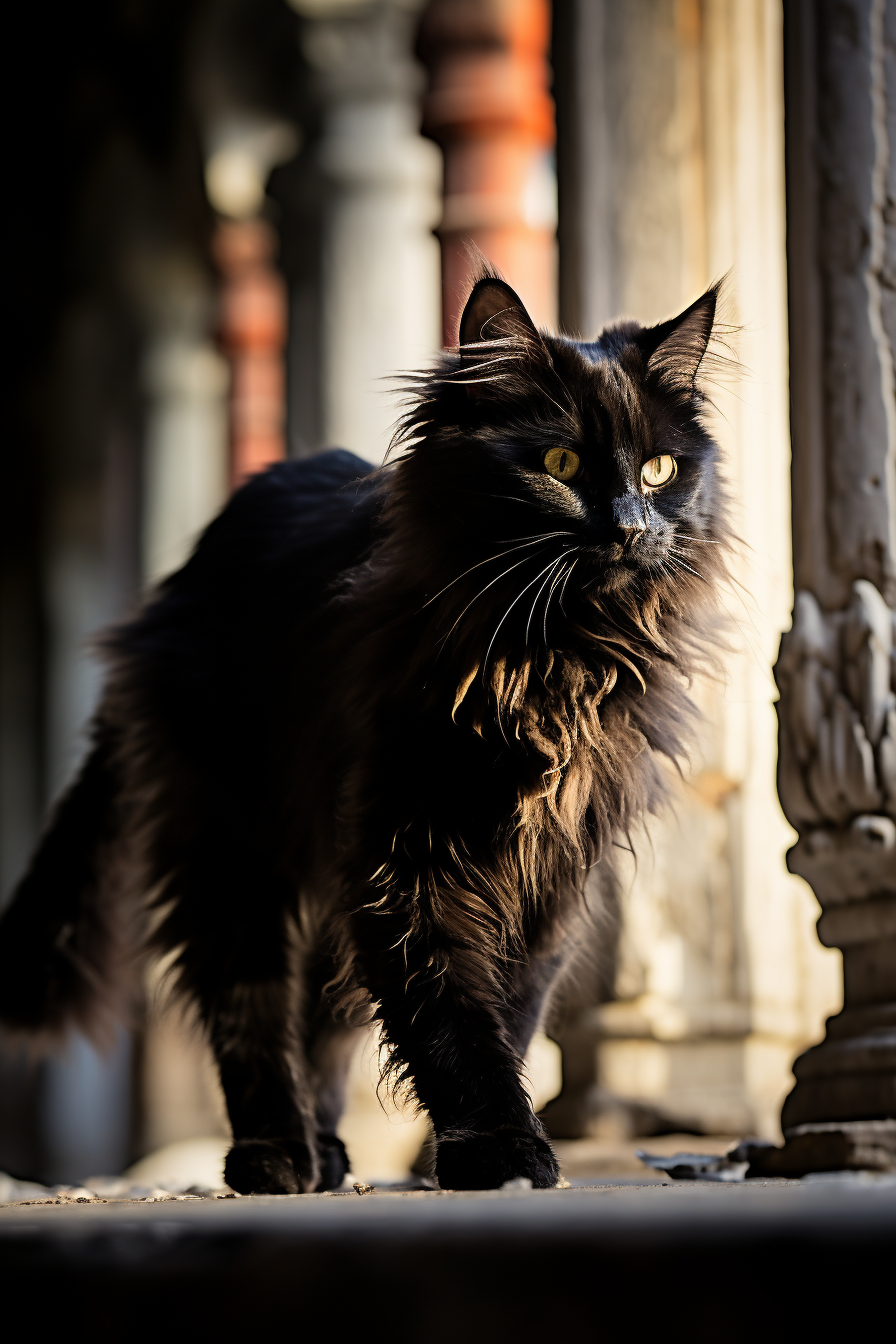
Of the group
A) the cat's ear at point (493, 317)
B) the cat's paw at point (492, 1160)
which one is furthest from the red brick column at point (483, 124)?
the cat's paw at point (492, 1160)

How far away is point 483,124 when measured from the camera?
4.62 metres

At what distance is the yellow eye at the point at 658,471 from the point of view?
1.89 m

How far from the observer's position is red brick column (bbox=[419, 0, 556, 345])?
458 cm

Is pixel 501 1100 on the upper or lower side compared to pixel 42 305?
lower

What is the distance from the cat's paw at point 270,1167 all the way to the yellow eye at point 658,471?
1.17 m

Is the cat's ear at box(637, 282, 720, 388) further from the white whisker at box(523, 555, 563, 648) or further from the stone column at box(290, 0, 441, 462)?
the stone column at box(290, 0, 441, 462)

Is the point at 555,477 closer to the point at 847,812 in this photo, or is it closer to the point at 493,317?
the point at 493,317

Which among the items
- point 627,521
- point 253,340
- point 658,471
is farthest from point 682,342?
point 253,340

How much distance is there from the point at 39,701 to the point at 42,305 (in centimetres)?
283

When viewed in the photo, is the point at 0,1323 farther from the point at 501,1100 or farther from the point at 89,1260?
the point at 501,1100

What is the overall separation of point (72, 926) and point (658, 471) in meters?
1.41

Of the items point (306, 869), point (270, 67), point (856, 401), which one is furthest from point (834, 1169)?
point (270, 67)

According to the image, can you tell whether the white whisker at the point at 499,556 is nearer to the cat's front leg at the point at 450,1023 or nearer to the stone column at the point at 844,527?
the cat's front leg at the point at 450,1023

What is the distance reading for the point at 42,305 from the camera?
29.5 ft
